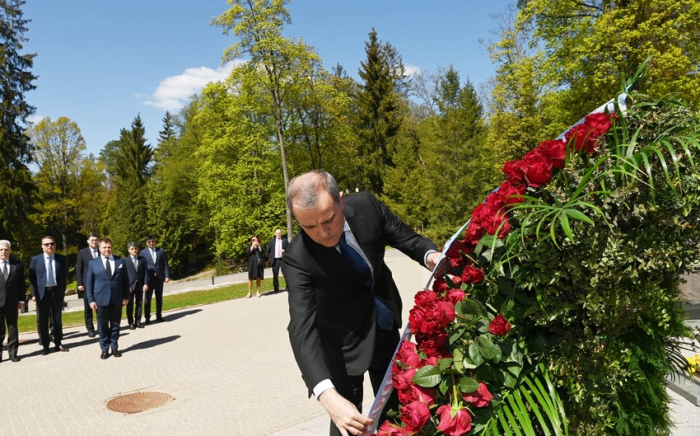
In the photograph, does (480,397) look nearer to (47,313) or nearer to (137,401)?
(137,401)

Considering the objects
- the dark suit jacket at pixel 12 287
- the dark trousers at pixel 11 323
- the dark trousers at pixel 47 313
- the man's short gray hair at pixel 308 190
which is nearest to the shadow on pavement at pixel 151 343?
the dark trousers at pixel 47 313

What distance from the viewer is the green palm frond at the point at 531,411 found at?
1793mm

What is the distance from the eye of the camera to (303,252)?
289 centimetres

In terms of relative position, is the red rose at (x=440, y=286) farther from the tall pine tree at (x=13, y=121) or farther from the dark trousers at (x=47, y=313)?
the tall pine tree at (x=13, y=121)

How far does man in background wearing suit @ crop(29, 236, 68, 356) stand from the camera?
391 inches

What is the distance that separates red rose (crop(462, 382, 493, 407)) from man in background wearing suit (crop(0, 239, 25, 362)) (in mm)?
9962

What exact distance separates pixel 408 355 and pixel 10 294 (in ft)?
32.0

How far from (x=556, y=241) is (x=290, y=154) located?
3570 cm

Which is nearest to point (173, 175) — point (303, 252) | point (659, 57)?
point (659, 57)

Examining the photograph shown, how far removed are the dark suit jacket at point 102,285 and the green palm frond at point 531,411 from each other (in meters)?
9.02

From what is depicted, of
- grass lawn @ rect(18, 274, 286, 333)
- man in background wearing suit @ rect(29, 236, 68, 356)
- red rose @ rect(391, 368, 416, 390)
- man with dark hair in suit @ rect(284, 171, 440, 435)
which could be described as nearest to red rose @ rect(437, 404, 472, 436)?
red rose @ rect(391, 368, 416, 390)

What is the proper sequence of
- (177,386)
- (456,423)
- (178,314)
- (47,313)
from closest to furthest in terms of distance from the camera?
(456,423) → (177,386) → (47,313) → (178,314)

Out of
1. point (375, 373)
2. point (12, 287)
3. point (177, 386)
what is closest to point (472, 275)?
point (375, 373)

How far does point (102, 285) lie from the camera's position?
Result: 9.50 m
